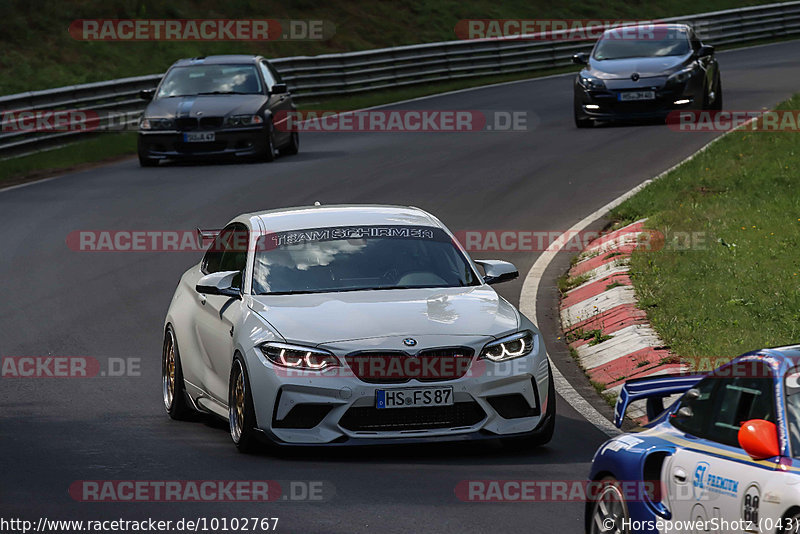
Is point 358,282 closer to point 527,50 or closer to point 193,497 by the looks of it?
point 193,497

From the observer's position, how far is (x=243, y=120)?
79.2 ft

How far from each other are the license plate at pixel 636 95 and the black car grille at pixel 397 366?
58.6 feet

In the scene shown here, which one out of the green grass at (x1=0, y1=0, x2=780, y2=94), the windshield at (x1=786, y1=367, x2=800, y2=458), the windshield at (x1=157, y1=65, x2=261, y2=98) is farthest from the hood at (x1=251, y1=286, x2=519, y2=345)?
the green grass at (x1=0, y1=0, x2=780, y2=94)

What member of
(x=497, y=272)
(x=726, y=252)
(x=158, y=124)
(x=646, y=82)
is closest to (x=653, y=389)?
(x=497, y=272)

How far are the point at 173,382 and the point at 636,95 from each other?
54.4 ft

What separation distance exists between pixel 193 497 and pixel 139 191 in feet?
45.7

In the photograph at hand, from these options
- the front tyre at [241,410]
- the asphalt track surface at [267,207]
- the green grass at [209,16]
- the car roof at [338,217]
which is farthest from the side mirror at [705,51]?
the front tyre at [241,410]

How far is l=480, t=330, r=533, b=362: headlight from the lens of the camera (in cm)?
921

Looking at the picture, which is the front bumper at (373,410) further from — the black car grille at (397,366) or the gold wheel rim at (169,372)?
the gold wheel rim at (169,372)

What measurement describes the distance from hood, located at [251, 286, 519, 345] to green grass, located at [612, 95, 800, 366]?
7.45 feet

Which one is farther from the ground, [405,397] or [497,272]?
[497,272]

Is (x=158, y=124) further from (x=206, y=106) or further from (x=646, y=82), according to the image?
(x=646, y=82)

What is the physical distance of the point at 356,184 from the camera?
21.4 m

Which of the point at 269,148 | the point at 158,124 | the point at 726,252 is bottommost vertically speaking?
the point at 269,148
